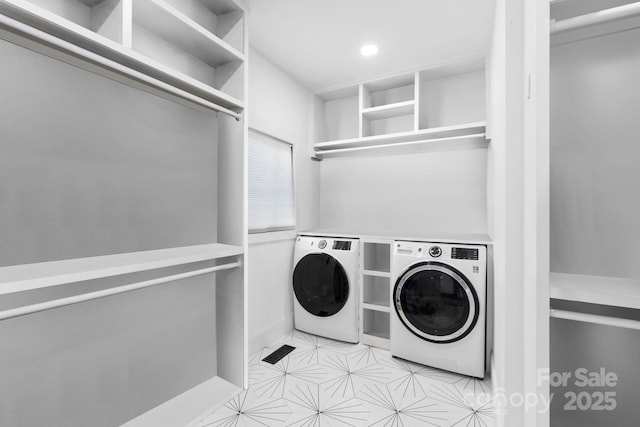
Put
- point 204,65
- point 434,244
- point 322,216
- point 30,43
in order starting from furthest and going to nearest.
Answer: point 322,216 → point 434,244 → point 204,65 → point 30,43

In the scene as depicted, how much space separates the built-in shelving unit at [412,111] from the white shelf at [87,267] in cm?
184

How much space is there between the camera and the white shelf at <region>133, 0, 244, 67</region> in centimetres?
132

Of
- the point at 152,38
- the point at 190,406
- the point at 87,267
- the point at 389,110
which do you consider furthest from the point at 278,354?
the point at 389,110

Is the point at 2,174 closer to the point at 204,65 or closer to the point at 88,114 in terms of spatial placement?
the point at 88,114

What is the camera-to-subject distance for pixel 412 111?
2762 millimetres

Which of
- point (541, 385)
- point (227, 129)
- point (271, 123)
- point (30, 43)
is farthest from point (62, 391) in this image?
point (271, 123)

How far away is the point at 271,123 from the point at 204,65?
742mm

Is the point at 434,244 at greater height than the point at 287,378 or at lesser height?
greater

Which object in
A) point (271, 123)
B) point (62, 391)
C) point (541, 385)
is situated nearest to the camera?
point (541, 385)

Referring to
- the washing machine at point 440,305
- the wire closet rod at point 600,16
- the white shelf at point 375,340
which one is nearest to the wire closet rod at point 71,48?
the wire closet rod at point 600,16

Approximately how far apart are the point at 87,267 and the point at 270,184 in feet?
5.10

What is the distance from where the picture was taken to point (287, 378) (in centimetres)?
193

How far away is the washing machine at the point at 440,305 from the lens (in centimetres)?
191

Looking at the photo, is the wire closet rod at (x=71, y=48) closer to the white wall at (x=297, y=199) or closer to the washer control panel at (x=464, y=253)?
the white wall at (x=297, y=199)
